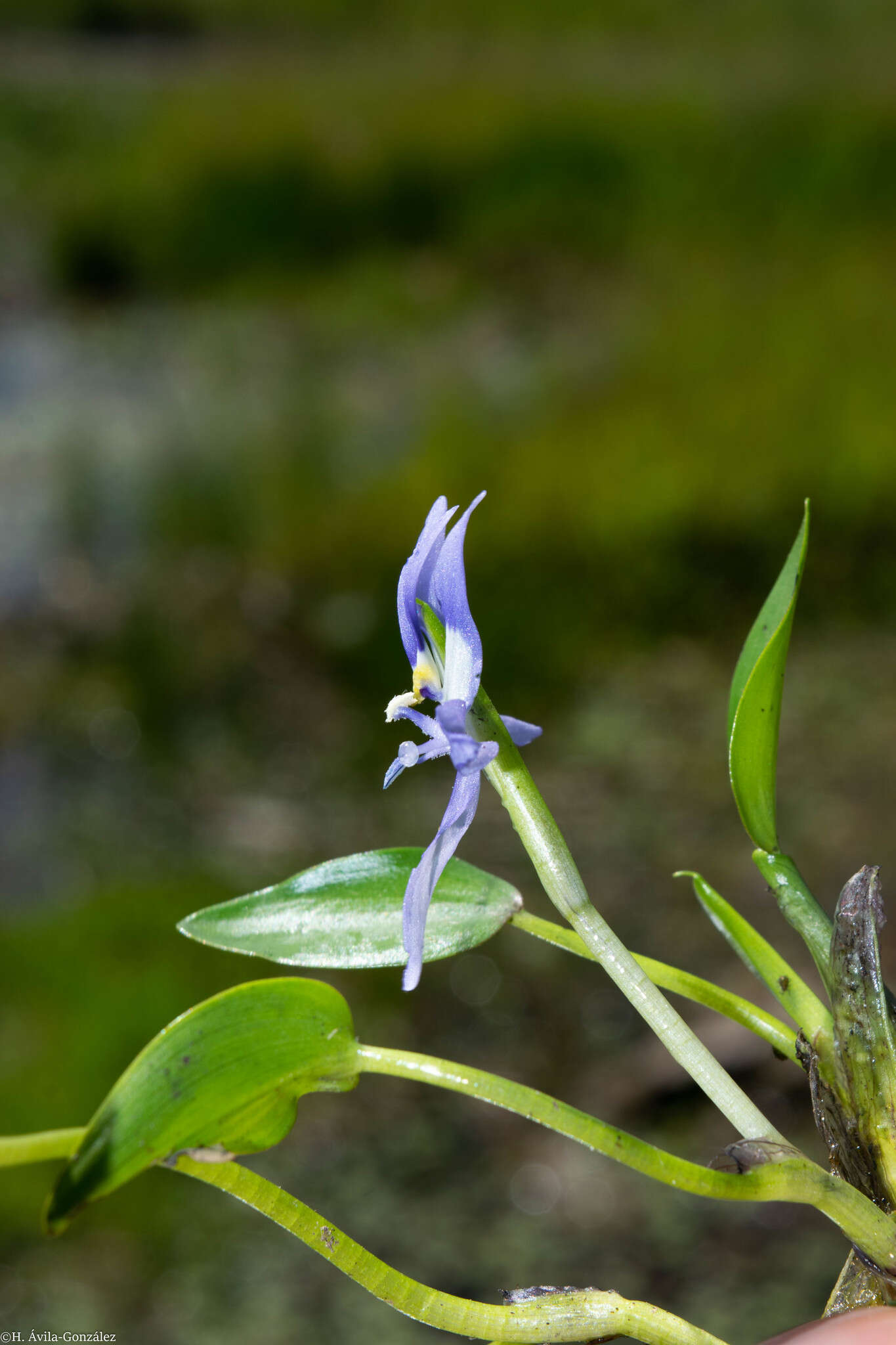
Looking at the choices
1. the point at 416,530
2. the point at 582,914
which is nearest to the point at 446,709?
the point at 582,914

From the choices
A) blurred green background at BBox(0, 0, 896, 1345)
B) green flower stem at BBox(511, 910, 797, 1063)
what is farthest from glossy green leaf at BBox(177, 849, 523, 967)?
blurred green background at BBox(0, 0, 896, 1345)

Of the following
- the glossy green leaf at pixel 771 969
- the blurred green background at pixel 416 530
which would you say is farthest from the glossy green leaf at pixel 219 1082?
the blurred green background at pixel 416 530

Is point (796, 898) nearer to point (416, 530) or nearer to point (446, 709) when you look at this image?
point (446, 709)

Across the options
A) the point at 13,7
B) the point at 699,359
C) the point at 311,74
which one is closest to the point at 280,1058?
the point at 699,359

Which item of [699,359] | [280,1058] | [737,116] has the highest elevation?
[737,116]

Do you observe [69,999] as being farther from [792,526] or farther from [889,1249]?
[792,526]
